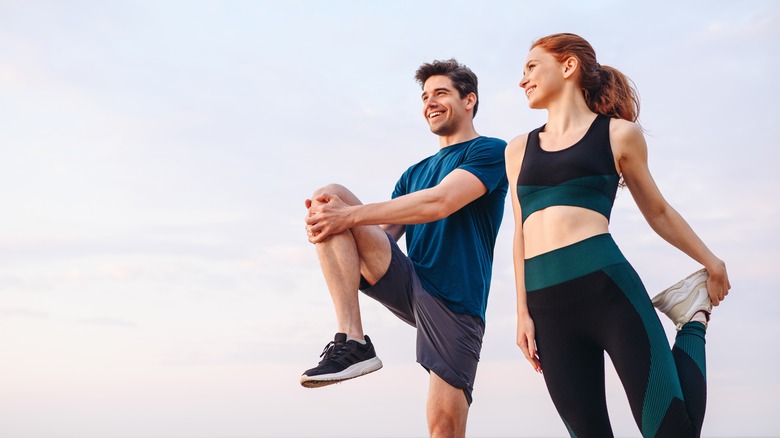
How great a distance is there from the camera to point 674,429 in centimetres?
341

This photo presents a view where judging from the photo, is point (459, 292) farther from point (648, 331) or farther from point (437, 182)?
point (648, 331)

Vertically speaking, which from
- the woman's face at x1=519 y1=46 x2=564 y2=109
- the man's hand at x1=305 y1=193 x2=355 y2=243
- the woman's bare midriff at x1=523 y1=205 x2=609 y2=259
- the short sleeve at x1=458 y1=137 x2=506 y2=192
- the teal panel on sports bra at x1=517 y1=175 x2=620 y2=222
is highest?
the short sleeve at x1=458 y1=137 x2=506 y2=192

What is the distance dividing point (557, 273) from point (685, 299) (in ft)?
2.04

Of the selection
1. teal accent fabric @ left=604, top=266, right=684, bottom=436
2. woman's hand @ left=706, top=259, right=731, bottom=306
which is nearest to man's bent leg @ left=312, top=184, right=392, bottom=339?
teal accent fabric @ left=604, top=266, right=684, bottom=436

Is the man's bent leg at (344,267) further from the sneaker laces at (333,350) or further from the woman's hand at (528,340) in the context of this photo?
the woman's hand at (528,340)

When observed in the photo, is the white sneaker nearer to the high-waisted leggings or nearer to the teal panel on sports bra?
the high-waisted leggings

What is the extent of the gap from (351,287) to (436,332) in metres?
0.68

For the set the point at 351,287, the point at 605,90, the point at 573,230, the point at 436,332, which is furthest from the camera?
the point at 436,332

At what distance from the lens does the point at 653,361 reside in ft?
11.4

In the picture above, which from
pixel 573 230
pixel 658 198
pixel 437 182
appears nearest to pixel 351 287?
pixel 437 182

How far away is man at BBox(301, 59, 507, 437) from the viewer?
178 inches

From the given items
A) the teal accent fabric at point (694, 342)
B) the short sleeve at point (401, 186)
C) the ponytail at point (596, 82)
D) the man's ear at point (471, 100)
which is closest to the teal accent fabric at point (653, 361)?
the teal accent fabric at point (694, 342)

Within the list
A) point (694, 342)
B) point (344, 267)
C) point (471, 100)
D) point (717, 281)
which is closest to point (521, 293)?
point (694, 342)

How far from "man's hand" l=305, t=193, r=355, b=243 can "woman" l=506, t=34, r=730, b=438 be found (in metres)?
0.99
